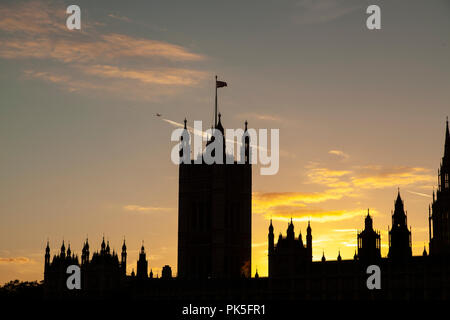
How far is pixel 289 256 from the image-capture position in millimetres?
126375

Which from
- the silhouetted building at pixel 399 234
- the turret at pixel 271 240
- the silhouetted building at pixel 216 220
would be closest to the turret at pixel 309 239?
the turret at pixel 271 240

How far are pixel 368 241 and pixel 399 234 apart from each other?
13.0 feet

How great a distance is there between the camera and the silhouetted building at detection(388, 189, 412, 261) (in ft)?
400

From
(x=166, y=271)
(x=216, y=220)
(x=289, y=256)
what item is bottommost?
(x=166, y=271)

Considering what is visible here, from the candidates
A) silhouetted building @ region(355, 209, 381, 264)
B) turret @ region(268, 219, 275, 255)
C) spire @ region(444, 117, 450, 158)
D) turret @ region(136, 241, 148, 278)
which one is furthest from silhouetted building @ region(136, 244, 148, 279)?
spire @ region(444, 117, 450, 158)

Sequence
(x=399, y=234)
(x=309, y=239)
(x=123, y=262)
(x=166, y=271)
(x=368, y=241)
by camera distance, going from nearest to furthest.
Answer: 1. (x=399, y=234)
2. (x=368, y=241)
3. (x=309, y=239)
4. (x=123, y=262)
5. (x=166, y=271)

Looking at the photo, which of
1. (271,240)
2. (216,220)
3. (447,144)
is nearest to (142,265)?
(216,220)

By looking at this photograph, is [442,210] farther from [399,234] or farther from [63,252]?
[63,252]

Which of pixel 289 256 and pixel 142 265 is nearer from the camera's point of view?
pixel 289 256

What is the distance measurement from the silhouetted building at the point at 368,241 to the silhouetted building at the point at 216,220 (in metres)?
25.8

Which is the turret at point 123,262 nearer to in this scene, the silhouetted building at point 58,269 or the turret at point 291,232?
the silhouetted building at point 58,269

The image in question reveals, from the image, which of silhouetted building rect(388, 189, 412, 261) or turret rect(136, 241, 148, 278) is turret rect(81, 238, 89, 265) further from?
silhouetted building rect(388, 189, 412, 261)
